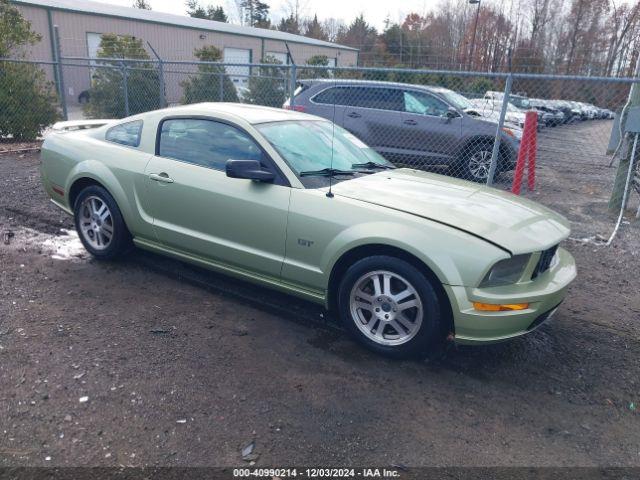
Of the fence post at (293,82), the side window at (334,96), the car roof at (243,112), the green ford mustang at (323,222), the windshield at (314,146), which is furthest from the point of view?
the side window at (334,96)

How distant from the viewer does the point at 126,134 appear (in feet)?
15.6

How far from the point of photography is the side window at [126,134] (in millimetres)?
4672

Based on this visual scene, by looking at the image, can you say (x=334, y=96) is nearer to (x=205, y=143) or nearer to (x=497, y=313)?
(x=205, y=143)

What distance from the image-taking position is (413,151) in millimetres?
9312

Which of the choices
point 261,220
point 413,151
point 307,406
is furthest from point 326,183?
point 413,151

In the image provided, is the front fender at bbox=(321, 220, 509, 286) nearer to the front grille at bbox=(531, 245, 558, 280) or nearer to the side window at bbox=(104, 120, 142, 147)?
the front grille at bbox=(531, 245, 558, 280)

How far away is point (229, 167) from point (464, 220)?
167 centimetres

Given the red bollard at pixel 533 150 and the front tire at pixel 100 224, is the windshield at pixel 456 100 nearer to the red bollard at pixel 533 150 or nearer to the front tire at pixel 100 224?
the red bollard at pixel 533 150

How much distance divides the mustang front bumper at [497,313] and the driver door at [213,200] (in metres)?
1.34

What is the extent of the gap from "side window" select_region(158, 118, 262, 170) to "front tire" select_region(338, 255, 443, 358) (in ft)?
4.16

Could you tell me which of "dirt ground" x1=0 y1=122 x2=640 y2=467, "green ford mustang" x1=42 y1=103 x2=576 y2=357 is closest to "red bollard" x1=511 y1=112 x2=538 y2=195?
"dirt ground" x1=0 y1=122 x2=640 y2=467

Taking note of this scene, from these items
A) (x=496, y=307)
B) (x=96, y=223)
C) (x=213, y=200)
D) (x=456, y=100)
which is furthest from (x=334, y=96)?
(x=496, y=307)

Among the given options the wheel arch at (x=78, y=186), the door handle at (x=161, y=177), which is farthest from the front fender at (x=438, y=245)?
the wheel arch at (x=78, y=186)

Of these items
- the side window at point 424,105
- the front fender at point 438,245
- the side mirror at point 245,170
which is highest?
the side window at point 424,105
